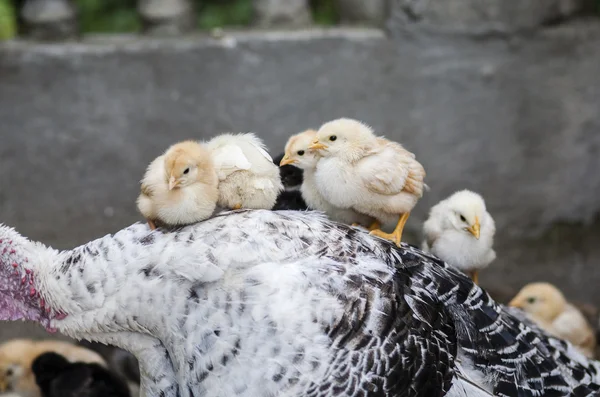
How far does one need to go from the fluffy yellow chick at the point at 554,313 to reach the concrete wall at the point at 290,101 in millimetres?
581

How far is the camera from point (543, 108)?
4.57m

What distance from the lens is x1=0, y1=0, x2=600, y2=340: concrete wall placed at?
416cm

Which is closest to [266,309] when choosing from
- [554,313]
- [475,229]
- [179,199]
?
[179,199]

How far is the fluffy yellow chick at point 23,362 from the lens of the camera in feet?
12.4

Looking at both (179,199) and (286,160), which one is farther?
(286,160)

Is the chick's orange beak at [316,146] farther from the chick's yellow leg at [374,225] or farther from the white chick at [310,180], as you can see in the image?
the chick's yellow leg at [374,225]

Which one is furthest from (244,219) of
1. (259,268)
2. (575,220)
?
(575,220)

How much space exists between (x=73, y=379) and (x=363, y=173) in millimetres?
1706

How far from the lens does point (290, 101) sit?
4.35 m

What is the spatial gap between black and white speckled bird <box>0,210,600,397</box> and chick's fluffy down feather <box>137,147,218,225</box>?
42mm

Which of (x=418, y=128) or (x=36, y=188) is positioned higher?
(x=418, y=128)

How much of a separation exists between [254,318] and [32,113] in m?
2.49

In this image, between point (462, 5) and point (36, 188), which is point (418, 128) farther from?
point (36, 188)

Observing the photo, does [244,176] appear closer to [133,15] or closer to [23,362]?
[23,362]
